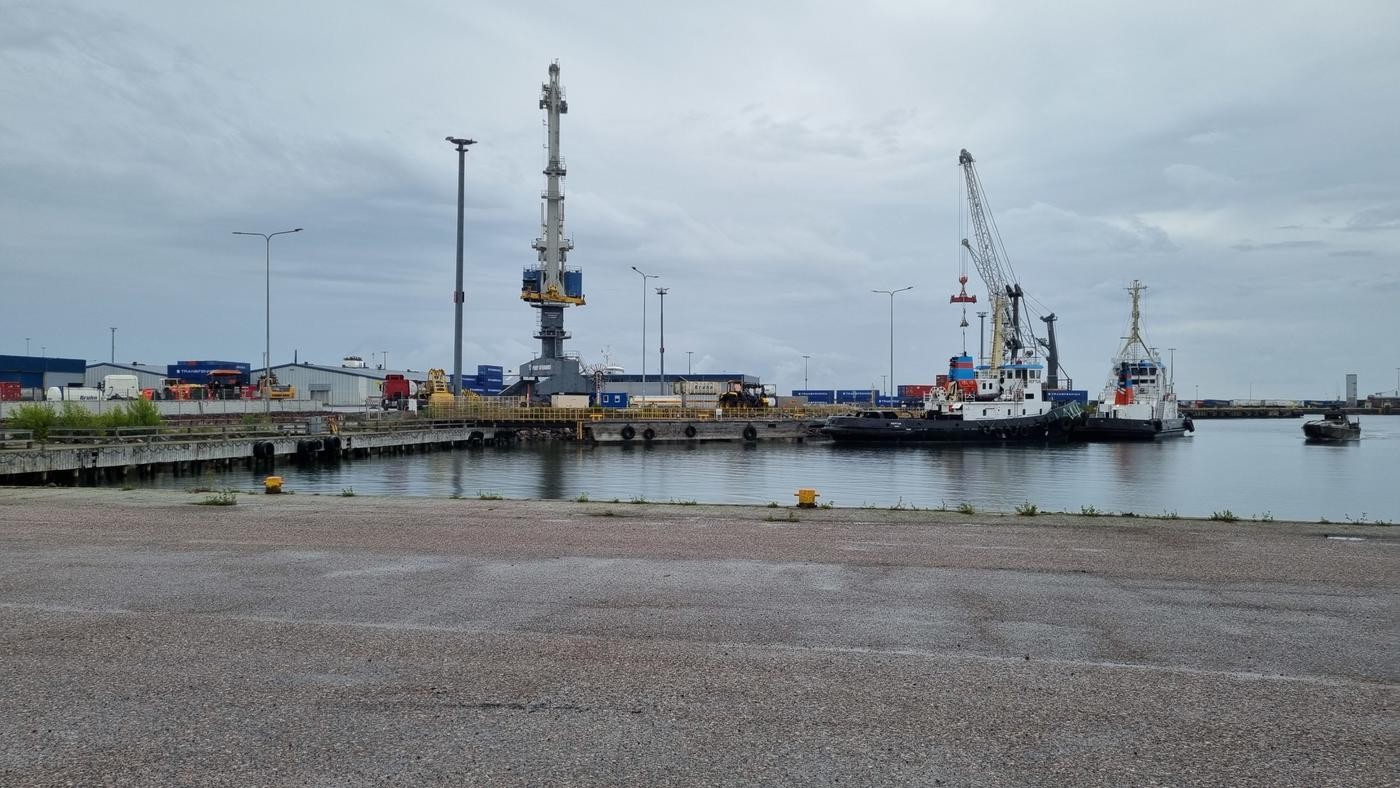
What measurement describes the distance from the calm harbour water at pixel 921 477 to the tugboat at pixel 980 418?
2022 mm

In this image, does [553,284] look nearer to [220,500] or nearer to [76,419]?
[76,419]

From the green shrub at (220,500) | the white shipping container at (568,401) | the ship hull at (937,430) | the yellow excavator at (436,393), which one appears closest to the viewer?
the green shrub at (220,500)

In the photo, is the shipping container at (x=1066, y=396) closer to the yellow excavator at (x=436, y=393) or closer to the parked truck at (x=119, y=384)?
the yellow excavator at (x=436, y=393)

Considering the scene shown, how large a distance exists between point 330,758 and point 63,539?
10.6 meters

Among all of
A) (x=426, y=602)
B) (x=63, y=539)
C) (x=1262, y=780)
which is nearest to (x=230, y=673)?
(x=426, y=602)

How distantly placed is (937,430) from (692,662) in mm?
65872

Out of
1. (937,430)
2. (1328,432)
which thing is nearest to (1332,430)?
(1328,432)

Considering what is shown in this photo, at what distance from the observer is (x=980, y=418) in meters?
72.5

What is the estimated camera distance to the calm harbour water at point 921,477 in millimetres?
34312

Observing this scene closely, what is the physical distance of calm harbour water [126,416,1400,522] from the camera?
113 feet

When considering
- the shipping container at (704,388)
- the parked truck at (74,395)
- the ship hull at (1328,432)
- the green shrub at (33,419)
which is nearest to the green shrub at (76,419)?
the green shrub at (33,419)

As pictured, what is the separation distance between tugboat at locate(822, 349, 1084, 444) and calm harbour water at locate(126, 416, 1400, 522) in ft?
6.63

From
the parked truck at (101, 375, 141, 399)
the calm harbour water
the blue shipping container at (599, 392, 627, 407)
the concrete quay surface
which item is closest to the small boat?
the calm harbour water

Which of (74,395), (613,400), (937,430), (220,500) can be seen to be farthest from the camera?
(613,400)
